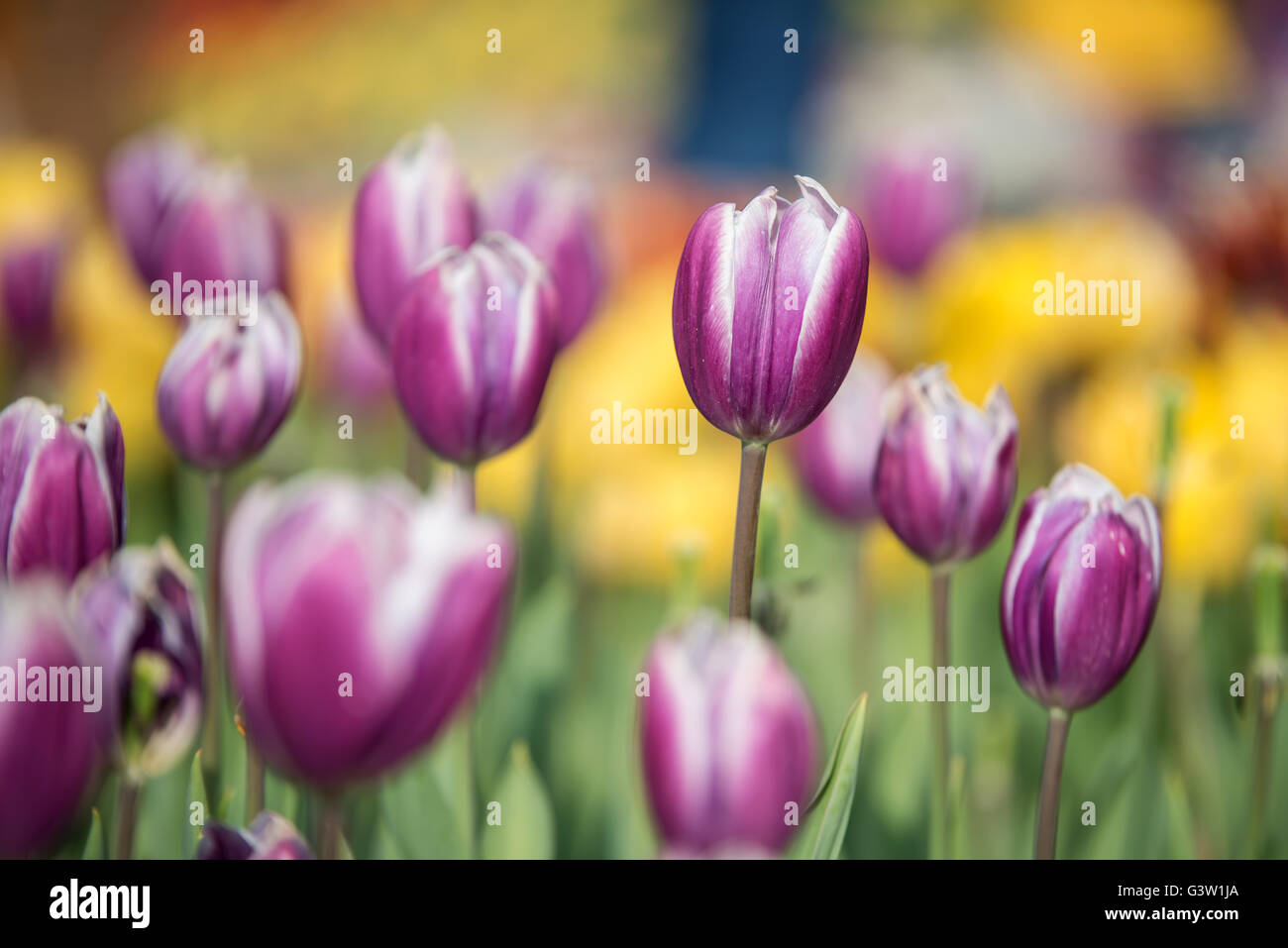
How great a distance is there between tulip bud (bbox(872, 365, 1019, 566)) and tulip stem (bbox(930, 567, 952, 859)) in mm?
19

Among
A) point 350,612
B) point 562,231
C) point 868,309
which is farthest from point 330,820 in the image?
point 868,309

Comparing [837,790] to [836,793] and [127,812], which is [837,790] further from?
[127,812]

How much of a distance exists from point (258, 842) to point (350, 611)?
13cm

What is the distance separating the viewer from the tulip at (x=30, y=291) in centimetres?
59

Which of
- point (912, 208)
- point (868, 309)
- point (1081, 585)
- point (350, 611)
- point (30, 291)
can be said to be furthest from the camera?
point (868, 309)

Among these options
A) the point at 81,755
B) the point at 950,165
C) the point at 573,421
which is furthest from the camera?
the point at 573,421

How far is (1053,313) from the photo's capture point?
809mm

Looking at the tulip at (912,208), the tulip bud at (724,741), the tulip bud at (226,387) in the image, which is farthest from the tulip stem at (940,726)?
the tulip at (912,208)

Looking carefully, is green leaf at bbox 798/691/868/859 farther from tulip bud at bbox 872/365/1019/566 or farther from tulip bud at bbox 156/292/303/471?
tulip bud at bbox 156/292/303/471

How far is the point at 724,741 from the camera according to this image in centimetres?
25

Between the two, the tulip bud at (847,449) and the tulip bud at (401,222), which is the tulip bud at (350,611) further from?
the tulip bud at (847,449)

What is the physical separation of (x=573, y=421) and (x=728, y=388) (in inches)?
21.5
